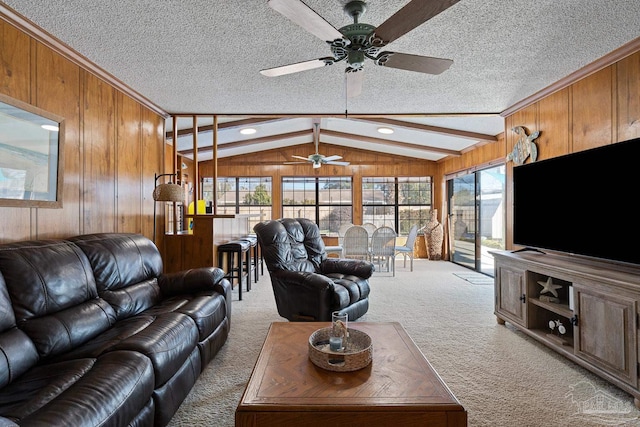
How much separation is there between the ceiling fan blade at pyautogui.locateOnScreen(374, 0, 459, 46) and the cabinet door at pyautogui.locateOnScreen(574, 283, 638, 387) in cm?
203

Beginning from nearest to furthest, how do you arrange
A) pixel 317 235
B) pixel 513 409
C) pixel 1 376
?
pixel 1 376
pixel 513 409
pixel 317 235

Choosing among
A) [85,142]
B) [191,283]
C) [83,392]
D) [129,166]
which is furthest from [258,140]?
[83,392]

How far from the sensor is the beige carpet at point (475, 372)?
1.92 metres

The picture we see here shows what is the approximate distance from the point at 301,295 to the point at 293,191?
5.32 m

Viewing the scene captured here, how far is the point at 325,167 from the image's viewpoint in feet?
26.8

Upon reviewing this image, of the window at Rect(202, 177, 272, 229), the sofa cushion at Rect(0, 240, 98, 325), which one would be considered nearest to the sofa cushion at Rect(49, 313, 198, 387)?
the sofa cushion at Rect(0, 240, 98, 325)

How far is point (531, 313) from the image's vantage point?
302cm

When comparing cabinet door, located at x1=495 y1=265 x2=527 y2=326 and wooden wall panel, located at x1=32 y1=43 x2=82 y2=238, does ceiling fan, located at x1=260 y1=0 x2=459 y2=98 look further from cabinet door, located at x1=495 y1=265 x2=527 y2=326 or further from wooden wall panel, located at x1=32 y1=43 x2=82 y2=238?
cabinet door, located at x1=495 y1=265 x2=527 y2=326

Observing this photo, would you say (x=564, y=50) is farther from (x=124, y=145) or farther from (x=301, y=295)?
(x=124, y=145)

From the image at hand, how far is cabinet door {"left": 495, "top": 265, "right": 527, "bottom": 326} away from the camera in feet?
10.2

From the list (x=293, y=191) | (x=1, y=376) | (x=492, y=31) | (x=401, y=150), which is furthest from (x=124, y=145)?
(x=401, y=150)

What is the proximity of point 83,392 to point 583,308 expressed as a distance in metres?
3.00

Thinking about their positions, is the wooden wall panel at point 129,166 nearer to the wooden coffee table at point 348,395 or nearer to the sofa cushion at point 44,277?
the sofa cushion at point 44,277

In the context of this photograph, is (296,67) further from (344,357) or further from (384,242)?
(384,242)
